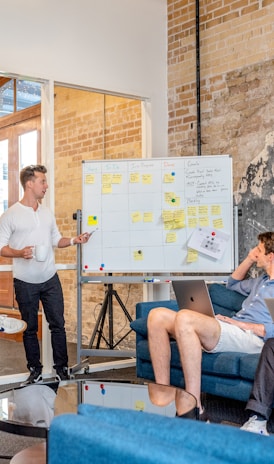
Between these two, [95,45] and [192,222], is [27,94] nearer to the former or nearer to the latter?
[95,45]

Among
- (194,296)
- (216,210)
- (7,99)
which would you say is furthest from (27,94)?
(194,296)

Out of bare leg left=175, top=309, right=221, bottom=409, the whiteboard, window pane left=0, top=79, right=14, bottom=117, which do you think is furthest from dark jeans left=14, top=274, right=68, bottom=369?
bare leg left=175, top=309, right=221, bottom=409

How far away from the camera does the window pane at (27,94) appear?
542 cm

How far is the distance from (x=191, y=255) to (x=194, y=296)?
1280 mm

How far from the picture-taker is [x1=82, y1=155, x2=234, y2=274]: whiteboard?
532 centimetres

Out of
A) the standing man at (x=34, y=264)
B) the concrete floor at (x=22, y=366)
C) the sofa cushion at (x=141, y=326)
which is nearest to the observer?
the sofa cushion at (x=141, y=326)

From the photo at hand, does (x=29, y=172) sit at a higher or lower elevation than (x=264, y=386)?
higher

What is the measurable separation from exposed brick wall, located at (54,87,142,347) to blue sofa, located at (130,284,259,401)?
128 cm

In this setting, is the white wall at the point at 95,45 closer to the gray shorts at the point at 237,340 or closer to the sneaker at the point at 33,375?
the sneaker at the point at 33,375

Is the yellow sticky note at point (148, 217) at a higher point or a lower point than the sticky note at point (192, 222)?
higher

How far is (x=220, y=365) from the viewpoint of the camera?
3.98 m

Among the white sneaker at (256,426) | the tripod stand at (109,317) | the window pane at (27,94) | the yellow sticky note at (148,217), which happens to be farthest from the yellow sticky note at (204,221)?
the white sneaker at (256,426)

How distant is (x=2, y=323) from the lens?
13.9 feet

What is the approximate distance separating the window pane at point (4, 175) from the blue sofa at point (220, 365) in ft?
4.81
